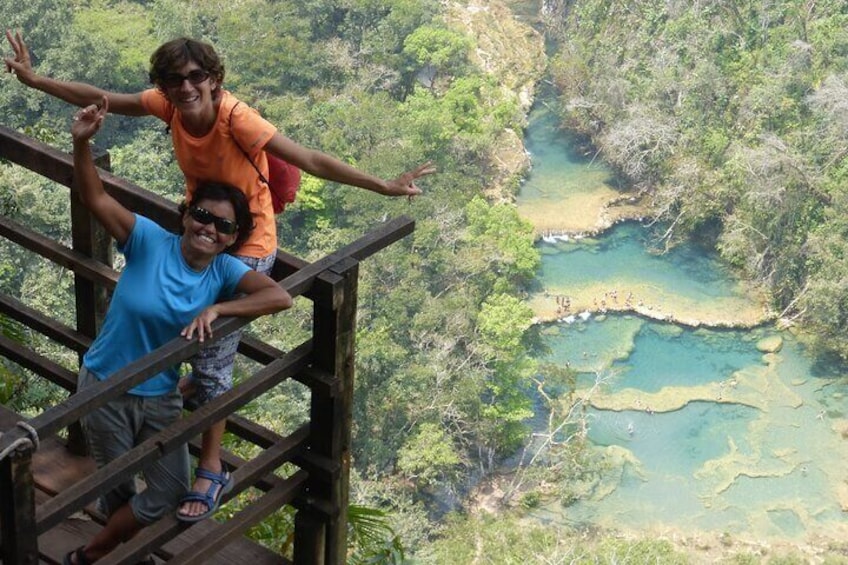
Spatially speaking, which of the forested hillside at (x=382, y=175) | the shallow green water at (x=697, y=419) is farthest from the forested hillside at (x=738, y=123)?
the forested hillside at (x=382, y=175)

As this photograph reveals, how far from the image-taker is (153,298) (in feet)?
8.52

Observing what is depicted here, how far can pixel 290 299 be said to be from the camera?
2.54 metres

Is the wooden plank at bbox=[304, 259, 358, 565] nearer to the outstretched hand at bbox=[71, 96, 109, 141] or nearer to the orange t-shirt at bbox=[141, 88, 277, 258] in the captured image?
the orange t-shirt at bbox=[141, 88, 277, 258]

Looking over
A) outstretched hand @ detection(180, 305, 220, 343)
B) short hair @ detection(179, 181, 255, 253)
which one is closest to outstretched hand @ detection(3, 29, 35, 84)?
short hair @ detection(179, 181, 255, 253)

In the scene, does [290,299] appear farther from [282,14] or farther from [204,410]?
[282,14]

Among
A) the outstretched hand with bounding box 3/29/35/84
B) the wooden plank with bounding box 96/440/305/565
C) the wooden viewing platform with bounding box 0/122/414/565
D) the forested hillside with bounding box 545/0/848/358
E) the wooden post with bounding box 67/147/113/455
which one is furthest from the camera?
the forested hillside with bounding box 545/0/848/358

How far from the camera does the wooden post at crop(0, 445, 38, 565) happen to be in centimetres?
210

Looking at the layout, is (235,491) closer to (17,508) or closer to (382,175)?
(17,508)

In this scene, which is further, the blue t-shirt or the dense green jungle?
the dense green jungle

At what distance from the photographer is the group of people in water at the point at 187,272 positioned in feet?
8.57

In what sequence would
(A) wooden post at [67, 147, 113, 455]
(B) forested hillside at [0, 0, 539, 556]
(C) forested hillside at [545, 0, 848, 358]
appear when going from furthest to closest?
(C) forested hillside at [545, 0, 848, 358]
(B) forested hillside at [0, 0, 539, 556]
(A) wooden post at [67, 147, 113, 455]

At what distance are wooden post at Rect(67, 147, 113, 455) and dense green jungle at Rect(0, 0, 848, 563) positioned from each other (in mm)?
13430

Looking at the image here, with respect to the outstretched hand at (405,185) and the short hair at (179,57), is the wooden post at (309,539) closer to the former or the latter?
the outstretched hand at (405,185)

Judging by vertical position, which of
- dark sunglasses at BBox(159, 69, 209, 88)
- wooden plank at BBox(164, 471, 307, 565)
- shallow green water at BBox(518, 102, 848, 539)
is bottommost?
shallow green water at BBox(518, 102, 848, 539)
